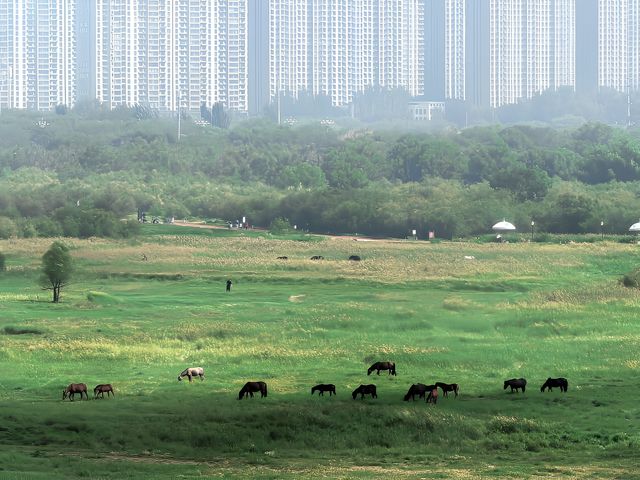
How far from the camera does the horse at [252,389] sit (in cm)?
3466

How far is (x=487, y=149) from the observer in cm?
13162

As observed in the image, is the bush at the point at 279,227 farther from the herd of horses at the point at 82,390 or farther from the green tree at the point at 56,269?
the herd of horses at the point at 82,390

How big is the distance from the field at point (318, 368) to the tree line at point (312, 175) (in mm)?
27793

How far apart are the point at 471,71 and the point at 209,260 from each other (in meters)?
106

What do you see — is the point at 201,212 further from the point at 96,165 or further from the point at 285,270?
the point at 285,270

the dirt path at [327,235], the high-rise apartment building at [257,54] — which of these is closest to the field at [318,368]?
the dirt path at [327,235]

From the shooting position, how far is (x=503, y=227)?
92.4 m

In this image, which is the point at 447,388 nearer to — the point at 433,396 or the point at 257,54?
the point at 433,396

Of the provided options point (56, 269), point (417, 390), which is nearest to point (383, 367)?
point (417, 390)

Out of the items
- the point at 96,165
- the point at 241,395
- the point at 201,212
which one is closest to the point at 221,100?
the point at 96,165

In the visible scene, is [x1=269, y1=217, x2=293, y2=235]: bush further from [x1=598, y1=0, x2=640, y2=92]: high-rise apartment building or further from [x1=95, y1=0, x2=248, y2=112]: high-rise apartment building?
[x1=598, y1=0, x2=640, y2=92]: high-rise apartment building

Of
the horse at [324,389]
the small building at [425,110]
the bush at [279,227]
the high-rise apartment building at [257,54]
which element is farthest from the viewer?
the high-rise apartment building at [257,54]

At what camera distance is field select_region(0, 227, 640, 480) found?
29.6m

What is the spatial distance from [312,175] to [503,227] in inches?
1527
